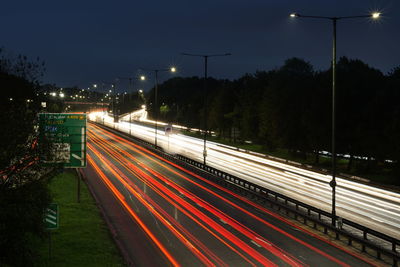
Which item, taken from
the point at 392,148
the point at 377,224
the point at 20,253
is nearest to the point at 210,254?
the point at 20,253

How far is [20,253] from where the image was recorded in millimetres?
15938

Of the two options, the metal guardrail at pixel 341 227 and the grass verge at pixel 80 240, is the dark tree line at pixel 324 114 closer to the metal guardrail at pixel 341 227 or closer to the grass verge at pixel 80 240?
the metal guardrail at pixel 341 227

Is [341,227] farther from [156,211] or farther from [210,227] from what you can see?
[156,211]

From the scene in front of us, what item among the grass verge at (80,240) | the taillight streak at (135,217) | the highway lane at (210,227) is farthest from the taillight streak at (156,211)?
the grass verge at (80,240)

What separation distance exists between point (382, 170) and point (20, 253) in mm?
49645

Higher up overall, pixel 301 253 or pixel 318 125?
pixel 318 125

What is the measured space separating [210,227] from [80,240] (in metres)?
6.62

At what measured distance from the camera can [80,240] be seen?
2355cm

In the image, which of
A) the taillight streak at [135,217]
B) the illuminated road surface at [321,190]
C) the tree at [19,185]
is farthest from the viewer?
the illuminated road surface at [321,190]

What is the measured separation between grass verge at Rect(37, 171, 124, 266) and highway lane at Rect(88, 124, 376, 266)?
2.04m

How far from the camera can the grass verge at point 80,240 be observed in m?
20.1

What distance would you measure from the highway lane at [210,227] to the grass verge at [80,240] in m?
2.04

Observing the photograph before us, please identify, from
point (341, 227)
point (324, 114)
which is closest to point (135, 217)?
point (341, 227)

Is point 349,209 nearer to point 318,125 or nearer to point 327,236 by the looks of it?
point 327,236
